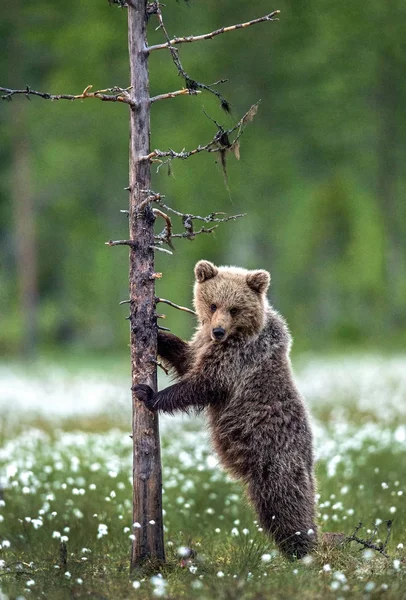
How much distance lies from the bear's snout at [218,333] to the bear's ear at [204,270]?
0.67 meters

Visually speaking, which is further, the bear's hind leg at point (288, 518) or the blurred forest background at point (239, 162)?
the blurred forest background at point (239, 162)

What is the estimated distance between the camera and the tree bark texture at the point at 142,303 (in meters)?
6.99

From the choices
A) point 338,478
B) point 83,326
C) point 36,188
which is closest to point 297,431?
point 338,478

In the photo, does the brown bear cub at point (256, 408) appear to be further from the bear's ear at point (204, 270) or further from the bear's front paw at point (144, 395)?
the bear's front paw at point (144, 395)

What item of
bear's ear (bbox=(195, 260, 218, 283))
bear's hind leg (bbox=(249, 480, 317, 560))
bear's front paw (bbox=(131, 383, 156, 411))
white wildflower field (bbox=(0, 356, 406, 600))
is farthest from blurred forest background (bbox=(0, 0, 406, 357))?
bear's front paw (bbox=(131, 383, 156, 411))

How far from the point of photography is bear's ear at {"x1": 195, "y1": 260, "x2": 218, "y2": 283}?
7776 millimetres

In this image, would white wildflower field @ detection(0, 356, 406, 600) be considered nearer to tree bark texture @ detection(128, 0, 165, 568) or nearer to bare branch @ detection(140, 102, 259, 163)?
tree bark texture @ detection(128, 0, 165, 568)

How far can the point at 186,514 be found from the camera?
9422 millimetres

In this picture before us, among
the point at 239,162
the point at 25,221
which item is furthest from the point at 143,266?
the point at 239,162

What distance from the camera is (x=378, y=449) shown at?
11.5m

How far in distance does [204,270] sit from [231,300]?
0.42 m

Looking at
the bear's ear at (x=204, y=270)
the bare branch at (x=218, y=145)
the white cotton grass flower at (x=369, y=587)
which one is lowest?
the white cotton grass flower at (x=369, y=587)

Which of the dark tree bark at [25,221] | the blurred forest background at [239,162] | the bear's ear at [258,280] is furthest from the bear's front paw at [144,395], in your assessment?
the dark tree bark at [25,221]

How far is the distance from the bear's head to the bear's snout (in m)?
0.08
